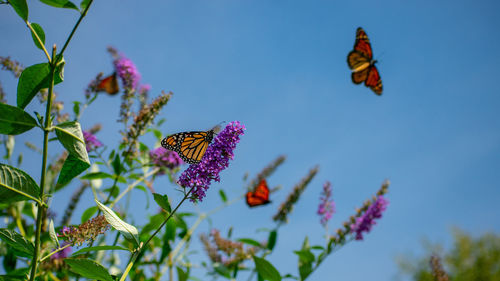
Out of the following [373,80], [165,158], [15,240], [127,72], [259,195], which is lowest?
[15,240]

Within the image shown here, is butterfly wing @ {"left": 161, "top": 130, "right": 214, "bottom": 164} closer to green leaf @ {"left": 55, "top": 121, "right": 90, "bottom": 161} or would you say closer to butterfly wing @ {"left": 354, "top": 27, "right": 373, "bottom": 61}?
green leaf @ {"left": 55, "top": 121, "right": 90, "bottom": 161}

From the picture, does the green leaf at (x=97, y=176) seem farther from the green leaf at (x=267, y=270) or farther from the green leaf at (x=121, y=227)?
the green leaf at (x=121, y=227)

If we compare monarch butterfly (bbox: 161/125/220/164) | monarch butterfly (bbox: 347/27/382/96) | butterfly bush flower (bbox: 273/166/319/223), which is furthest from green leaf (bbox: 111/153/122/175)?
monarch butterfly (bbox: 347/27/382/96)

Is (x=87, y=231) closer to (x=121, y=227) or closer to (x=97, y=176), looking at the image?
(x=121, y=227)

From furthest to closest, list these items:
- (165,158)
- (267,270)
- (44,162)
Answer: (165,158) < (267,270) < (44,162)

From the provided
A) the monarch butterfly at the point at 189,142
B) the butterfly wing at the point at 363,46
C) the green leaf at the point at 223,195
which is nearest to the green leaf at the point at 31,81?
the monarch butterfly at the point at 189,142

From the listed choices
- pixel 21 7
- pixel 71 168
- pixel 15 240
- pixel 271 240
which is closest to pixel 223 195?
pixel 271 240

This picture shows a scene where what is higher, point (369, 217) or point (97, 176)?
point (369, 217)

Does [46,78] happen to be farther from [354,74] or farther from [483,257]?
[483,257]
